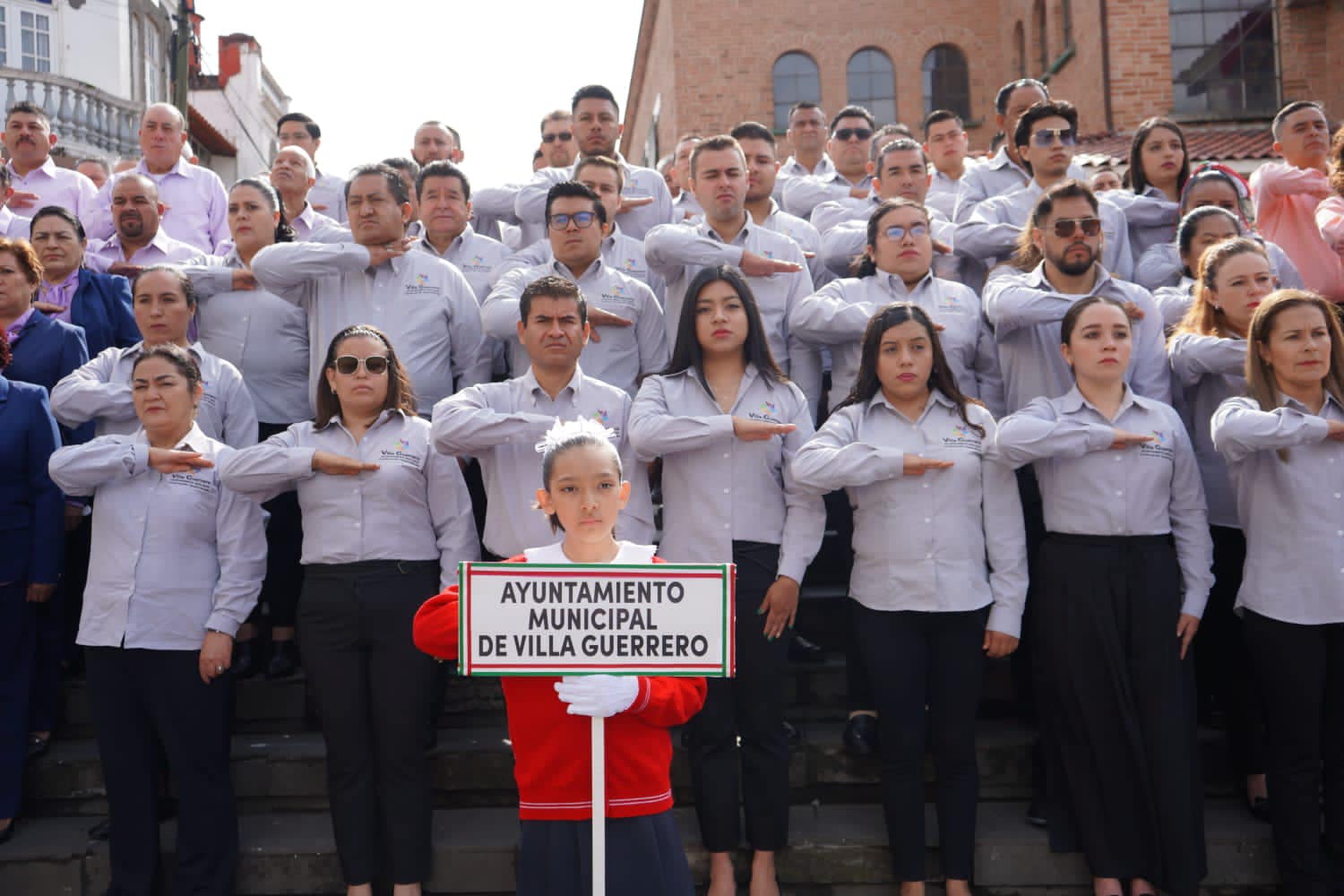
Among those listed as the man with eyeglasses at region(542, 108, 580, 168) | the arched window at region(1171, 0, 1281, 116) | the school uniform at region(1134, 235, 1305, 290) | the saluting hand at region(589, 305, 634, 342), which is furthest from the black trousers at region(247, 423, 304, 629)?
the arched window at region(1171, 0, 1281, 116)

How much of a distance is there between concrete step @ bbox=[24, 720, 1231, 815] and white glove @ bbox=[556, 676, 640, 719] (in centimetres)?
216

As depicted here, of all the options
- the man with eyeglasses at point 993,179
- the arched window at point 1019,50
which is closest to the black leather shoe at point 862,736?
the man with eyeglasses at point 993,179

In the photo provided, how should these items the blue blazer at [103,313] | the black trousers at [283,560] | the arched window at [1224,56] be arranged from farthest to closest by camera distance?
the arched window at [1224,56] < the blue blazer at [103,313] < the black trousers at [283,560]

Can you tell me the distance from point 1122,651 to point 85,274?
16.7 feet

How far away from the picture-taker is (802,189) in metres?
7.63

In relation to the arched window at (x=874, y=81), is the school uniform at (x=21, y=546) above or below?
below

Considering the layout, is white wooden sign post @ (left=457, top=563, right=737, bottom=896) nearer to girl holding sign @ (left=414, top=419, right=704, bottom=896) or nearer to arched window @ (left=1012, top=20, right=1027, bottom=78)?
girl holding sign @ (left=414, top=419, right=704, bottom=896)

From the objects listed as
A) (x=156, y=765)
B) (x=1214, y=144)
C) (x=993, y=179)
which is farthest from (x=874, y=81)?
(x=156, y=765)

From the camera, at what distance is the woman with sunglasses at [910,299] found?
5.18m

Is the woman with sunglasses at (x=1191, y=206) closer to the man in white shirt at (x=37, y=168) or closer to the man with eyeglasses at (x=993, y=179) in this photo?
the man with eyeglasses at (x=993, y=179)

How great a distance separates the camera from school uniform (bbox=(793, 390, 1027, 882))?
4.10 metres

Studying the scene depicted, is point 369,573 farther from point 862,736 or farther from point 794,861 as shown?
point 862,736

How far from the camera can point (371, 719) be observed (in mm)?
4191

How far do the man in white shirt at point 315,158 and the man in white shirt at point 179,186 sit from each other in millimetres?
715
